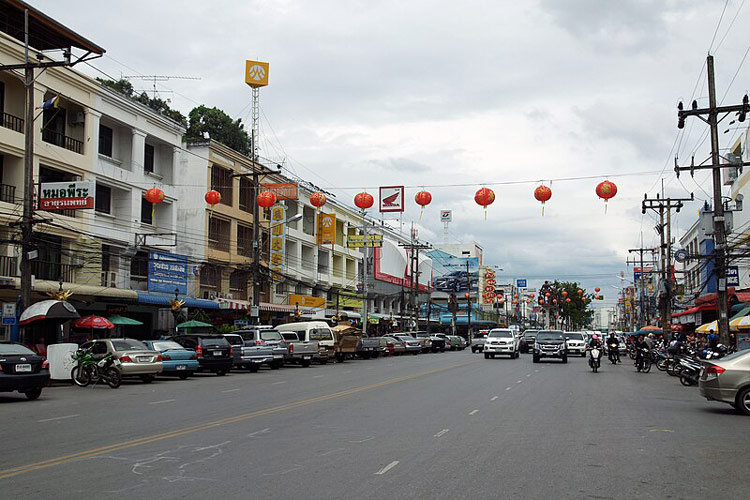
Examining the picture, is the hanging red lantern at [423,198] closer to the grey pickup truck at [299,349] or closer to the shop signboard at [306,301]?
the grey pickup truck at [299,349]

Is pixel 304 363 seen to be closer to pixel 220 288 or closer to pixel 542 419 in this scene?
pixel 220 288

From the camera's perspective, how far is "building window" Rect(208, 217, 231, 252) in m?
47.5

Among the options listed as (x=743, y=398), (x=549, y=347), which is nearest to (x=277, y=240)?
(x=549, y=347)

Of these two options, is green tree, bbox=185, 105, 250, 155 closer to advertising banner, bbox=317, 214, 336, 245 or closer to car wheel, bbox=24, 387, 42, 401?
advertising banner, bbox=317, 214, 336, 245

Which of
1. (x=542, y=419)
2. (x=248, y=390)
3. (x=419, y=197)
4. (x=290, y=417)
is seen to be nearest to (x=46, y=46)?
(x=419, y=197)

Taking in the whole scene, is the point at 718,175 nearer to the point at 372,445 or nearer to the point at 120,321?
the point at 372,445

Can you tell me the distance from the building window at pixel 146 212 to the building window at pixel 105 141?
3.58 m

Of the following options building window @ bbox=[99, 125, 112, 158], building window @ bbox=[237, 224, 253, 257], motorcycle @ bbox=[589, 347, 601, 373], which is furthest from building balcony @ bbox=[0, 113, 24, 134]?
motorcycle @ bbox=[589, 347, 601, 373]

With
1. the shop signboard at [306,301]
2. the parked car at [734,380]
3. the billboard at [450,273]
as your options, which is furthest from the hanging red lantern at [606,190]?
the billboard at [450,273]

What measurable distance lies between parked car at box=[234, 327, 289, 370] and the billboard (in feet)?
309

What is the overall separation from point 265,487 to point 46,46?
1188 inches

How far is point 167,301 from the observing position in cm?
3794

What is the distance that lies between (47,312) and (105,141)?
1459 centimetres

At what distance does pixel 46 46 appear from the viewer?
32.7m
